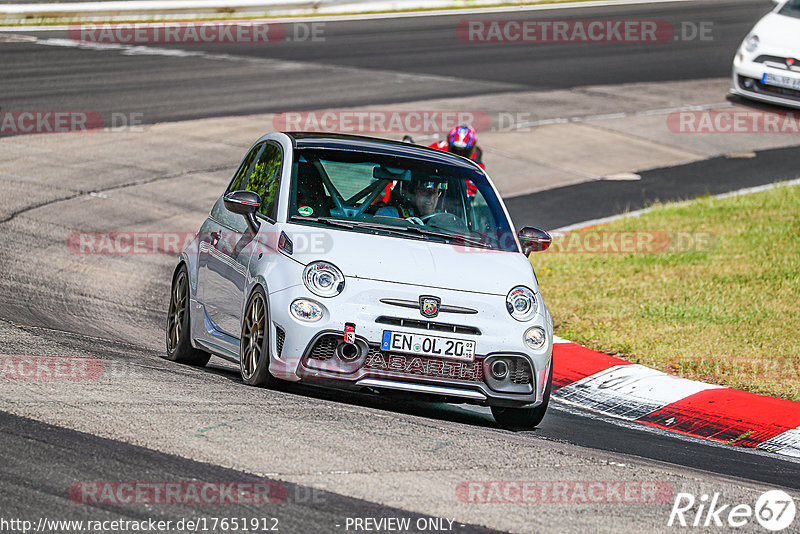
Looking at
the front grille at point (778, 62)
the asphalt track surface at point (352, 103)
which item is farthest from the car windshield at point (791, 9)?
the asphalt track surface at point (352, 103)

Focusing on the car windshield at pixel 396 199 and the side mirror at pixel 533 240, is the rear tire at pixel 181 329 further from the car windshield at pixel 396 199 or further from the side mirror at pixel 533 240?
the side mirror at pixel 533 240

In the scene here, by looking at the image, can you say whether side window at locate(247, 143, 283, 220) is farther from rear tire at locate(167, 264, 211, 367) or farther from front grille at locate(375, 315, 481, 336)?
front grille at locate(375, 315, 481, 336)

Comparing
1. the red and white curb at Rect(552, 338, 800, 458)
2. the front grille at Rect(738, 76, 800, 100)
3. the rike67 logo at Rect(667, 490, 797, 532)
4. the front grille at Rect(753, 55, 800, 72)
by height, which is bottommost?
the red and white curb at Rect(552, 338, 800, 458)

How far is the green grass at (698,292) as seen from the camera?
990 cm

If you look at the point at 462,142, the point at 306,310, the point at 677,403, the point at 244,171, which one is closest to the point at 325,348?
the point at 306,310

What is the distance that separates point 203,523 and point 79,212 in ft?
32.1

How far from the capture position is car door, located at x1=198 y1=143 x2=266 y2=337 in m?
7.86

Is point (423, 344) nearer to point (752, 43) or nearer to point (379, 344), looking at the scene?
point (379, 344)

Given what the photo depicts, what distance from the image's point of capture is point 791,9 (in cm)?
2147

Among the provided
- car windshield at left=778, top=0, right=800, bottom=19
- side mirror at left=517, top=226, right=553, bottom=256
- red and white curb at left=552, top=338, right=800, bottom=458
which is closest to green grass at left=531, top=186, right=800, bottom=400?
red and white curb at left=552, top=338, right=800, bottom=458

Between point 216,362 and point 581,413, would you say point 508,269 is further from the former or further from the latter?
→ point 216,362

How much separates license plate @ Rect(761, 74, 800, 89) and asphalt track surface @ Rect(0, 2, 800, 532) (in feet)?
4.60

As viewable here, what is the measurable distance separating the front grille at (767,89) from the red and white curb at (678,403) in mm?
12397

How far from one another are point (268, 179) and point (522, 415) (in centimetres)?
238
